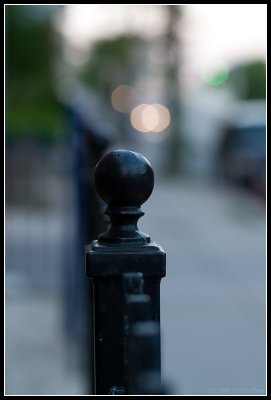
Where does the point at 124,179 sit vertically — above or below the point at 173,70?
below

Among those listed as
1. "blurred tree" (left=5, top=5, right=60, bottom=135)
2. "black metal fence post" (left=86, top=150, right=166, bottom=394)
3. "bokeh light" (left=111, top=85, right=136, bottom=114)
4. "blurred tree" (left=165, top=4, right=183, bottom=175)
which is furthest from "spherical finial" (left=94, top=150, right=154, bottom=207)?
"bokeh light" (left=111, top=85, right=136, bottom=114)

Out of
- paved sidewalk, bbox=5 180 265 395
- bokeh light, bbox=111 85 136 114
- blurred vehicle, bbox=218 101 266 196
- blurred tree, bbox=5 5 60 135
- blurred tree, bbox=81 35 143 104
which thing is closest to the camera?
paved sidewalk, bbox=5 180 265 395

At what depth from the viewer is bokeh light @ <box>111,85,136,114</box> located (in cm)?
3241

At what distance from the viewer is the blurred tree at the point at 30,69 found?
19.7 metres

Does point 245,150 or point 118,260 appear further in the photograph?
point 245,150

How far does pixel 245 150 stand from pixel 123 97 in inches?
599

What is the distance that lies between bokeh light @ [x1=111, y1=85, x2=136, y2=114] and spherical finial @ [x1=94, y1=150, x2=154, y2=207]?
3084 centimetres

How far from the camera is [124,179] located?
160 cm

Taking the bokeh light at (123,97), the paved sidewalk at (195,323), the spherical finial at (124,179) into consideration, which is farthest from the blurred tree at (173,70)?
the spherical finial at (124,179)

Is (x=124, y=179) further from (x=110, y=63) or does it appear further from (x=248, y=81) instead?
(x=248, y=81)

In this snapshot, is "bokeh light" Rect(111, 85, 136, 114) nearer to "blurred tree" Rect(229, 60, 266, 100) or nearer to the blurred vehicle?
"blurred tree" Rect(229, 60, 266, 100)

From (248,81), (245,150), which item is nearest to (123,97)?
(248,81)

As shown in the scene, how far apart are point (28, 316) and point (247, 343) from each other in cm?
187

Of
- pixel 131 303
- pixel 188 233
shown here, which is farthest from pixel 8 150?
pixel 131 303
